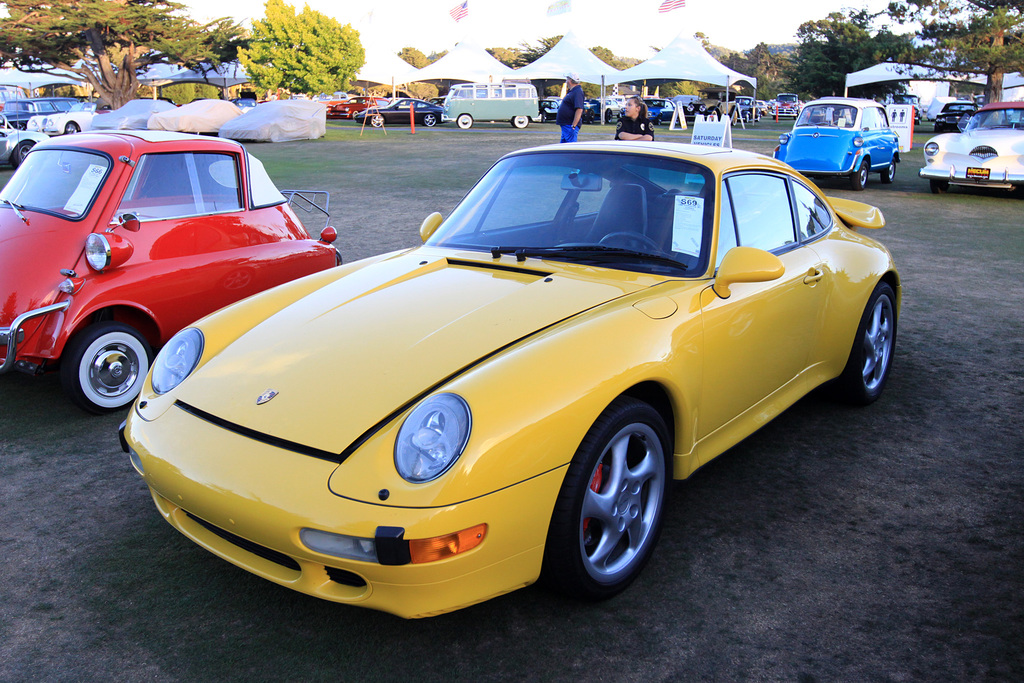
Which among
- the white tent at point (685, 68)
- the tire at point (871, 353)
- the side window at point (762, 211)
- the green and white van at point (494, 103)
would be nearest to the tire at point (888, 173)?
the tire at point (871, 353)

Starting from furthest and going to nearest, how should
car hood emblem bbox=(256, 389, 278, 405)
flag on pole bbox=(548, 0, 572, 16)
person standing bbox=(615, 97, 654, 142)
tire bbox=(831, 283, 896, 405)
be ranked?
flag on pole bbox=(548, 0, 572, 16), person standing bbox=(615, 97, 654, 142), tire bbox=(831, 283, 896, 405), car hood emblem bbox=(256, 389, 278, 405)

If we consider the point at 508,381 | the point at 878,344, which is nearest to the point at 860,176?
the point at 878,344

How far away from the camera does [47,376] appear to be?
481cm

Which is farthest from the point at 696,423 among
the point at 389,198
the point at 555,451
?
the point at 389,198

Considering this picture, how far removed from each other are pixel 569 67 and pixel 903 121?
23.3 meters

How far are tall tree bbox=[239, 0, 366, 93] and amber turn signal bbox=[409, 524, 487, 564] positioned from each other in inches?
2262

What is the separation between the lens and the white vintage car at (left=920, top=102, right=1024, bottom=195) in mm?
12500

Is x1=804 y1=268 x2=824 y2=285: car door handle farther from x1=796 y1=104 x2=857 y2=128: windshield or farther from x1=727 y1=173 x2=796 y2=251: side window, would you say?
x1=796 y1=104 x2=857 y2=128: windshield

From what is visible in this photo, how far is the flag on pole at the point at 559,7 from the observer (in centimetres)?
4306

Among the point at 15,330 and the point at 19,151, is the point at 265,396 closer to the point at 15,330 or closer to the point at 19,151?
the point at 15,330

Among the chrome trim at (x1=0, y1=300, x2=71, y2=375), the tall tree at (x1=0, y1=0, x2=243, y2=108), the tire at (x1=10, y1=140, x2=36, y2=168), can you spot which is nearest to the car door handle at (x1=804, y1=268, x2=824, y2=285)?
the chrome trim at (x1=0, y1=300, x2=71, y2=375)

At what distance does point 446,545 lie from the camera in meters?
2.04

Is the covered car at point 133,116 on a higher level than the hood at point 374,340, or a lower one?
higher

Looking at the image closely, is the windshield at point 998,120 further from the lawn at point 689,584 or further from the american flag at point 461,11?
the american flag at point 461,11
